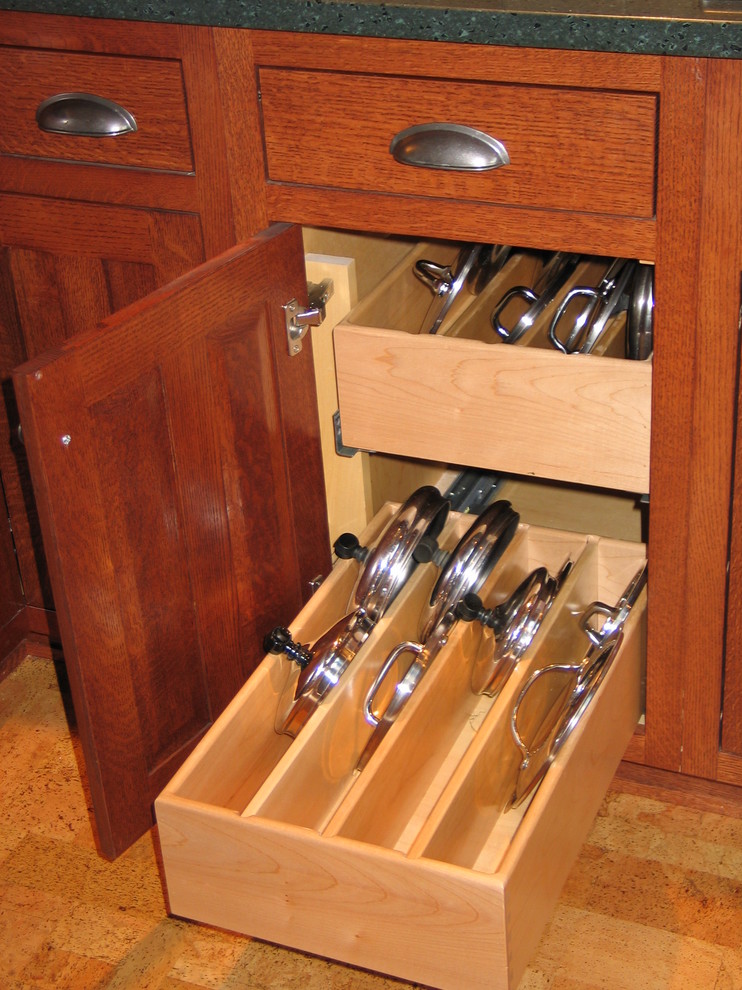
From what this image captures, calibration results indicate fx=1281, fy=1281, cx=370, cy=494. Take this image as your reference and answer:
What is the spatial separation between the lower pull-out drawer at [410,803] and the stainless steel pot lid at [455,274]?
24 centimetres

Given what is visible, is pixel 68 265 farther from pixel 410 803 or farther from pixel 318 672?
pixel 410 803

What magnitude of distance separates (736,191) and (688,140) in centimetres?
6

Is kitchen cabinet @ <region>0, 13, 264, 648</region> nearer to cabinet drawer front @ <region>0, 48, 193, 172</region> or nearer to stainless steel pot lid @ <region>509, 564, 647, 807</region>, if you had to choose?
cabinet drawer front @ <region>0, 48, 193, 172</region>

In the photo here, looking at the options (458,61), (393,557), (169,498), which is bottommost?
(393,557)

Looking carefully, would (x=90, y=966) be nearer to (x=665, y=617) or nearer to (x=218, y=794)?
(x=218, y=794)

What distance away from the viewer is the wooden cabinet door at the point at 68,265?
131 cm

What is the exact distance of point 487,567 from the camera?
50.8 inches

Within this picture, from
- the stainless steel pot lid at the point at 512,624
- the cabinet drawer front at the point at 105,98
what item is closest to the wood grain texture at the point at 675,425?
the stainless steel pot lid at the point at 512,624

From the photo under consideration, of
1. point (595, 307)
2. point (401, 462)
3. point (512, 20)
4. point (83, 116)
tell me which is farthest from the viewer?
point (401, 462)

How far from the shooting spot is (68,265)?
1.38 meters

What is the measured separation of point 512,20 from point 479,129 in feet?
0.33

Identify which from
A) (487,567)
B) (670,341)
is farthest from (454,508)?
(670,341)

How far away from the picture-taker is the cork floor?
1212 millimetres

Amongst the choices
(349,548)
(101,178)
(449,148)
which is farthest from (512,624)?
(101,178)
